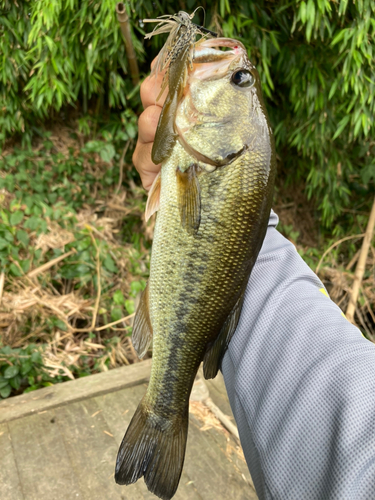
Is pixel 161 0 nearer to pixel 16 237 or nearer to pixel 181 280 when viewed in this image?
pixel 16 237

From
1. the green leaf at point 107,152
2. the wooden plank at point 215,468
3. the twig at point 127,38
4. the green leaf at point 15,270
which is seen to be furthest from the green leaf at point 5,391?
the twig at point 127,38

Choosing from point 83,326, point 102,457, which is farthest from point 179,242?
point 83,326

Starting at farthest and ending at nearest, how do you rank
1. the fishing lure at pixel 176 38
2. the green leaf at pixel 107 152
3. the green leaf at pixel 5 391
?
the green leaf at pixel 107 152 < the green leaf at pixel 5 391 < the fishing lure at pixel 176 38

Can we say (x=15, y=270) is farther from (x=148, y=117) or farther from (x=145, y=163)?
(x=148, y=117)

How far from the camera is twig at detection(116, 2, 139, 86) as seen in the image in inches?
111

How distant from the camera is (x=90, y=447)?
2.17 meters

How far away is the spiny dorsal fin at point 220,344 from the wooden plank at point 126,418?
1.17m

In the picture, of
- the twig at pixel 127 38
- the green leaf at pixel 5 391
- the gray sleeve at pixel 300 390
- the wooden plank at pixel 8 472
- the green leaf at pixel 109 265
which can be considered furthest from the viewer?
the green leaf at pixel 109 265

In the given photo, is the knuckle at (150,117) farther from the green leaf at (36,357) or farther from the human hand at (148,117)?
the green leaf at (36,357)

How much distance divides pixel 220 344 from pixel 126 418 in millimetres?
1467

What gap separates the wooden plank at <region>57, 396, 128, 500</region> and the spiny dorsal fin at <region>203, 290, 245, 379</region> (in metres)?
1.18

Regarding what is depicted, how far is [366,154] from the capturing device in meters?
4.92

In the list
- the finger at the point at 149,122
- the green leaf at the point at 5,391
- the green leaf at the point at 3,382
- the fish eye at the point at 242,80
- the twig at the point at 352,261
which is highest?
the fish eye at the point at 242,80

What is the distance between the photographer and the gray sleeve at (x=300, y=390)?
0.89 m
